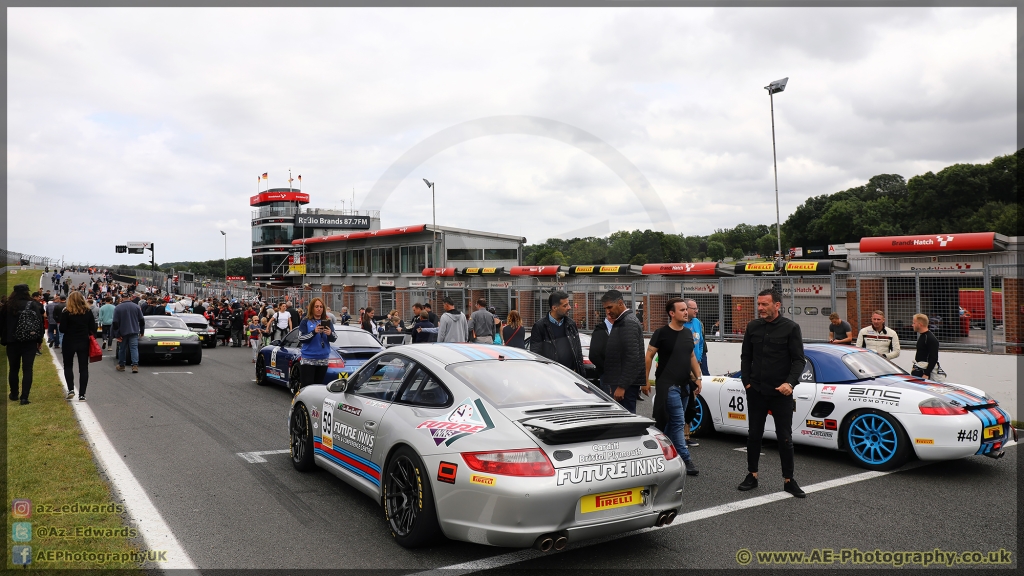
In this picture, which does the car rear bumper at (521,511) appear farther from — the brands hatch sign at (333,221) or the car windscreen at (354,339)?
the brands hatch sign at (333,221)

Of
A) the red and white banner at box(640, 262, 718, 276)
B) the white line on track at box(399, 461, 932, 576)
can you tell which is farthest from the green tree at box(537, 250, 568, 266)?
the white line on track at box(399, 461, 932, 576)

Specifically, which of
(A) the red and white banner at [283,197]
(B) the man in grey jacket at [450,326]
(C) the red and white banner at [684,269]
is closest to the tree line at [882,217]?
(A) the red and white banner at [283,197]

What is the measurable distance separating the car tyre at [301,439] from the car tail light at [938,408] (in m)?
5.96

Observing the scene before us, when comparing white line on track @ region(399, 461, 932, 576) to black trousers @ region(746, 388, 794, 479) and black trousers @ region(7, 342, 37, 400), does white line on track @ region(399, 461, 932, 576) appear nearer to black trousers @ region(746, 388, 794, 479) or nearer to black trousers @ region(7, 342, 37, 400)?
black trousers @ region(746, 388, 794, 479)

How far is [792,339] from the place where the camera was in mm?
5738

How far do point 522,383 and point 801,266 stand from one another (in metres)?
13.5

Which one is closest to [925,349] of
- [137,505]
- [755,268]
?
[755,268]

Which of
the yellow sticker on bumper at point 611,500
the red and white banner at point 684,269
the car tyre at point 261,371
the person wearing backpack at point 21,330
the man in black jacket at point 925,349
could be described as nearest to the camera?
the yellow sticker on bumper at point 611,500

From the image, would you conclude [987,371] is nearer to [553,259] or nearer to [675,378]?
[675,378]

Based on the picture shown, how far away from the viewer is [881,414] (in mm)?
6641

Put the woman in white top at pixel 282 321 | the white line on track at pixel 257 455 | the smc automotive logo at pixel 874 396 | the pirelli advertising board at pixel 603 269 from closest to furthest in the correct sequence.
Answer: the smc automotive logo at pixel 874 396 < the white line on track at pixel 257 455 < the woman in white top at pixel 282 321 < the pirelli advertising board at pixel 603 269

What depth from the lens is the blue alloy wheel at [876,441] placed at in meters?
6.50

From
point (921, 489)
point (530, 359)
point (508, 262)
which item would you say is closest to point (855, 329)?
point (921, 489)

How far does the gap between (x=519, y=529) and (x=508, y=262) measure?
4687cm
